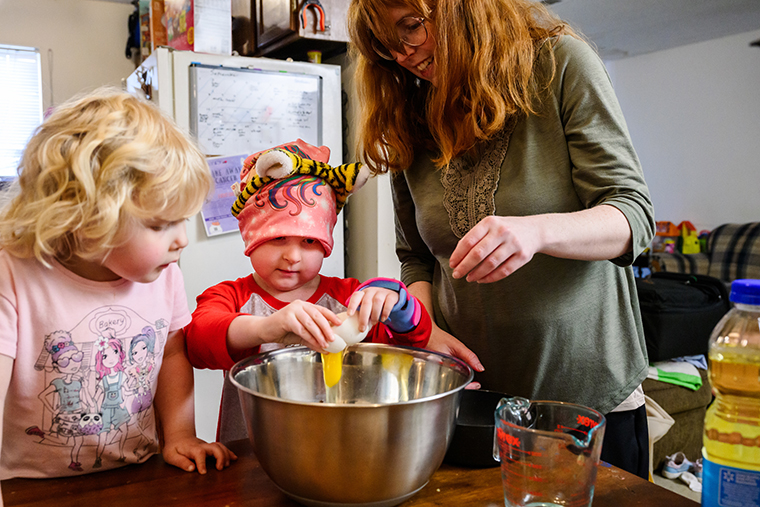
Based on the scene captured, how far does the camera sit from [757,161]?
510cm

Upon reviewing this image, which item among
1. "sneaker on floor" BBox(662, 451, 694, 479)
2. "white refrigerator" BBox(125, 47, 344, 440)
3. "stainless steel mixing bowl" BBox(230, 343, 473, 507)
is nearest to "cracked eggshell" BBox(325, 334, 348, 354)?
"stainless steel mixing bowl" BBox(230, 343, 473, 507)

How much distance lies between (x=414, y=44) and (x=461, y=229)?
325 millimetres

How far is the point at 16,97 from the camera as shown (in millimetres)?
3871

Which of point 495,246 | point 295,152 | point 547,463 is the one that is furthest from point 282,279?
point 547,463

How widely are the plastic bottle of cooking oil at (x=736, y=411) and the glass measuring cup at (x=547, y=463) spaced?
11cm

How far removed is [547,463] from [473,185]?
1.75ft

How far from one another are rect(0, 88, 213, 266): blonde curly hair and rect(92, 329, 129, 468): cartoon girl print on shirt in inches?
5.7

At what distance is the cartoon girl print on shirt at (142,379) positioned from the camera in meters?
0.88

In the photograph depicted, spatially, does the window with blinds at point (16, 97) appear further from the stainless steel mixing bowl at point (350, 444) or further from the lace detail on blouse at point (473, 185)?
the stainless steel mixing bowl at point (350, 444)

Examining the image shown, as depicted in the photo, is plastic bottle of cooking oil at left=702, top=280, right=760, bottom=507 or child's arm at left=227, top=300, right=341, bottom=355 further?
child's arm at left=227, top=300, right=341, bottom=355

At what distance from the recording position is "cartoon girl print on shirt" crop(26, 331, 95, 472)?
81 centimetres

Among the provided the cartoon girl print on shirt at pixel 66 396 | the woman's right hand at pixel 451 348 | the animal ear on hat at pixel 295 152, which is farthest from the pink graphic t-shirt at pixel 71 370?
the woman's right hand at pixel 451 348

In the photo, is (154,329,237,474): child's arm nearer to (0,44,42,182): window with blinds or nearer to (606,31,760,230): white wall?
(0,44,42,182): window with blinds

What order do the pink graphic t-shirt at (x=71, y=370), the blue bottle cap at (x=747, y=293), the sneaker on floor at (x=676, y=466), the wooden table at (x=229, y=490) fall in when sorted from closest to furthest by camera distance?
the blue bottle cap at (x=747, y=293) < the wooden table at (x=229, y=490) < the pink graphic t-shirt at (x=71, y=370) < the sneaker on floor at (x=676, y=466)
